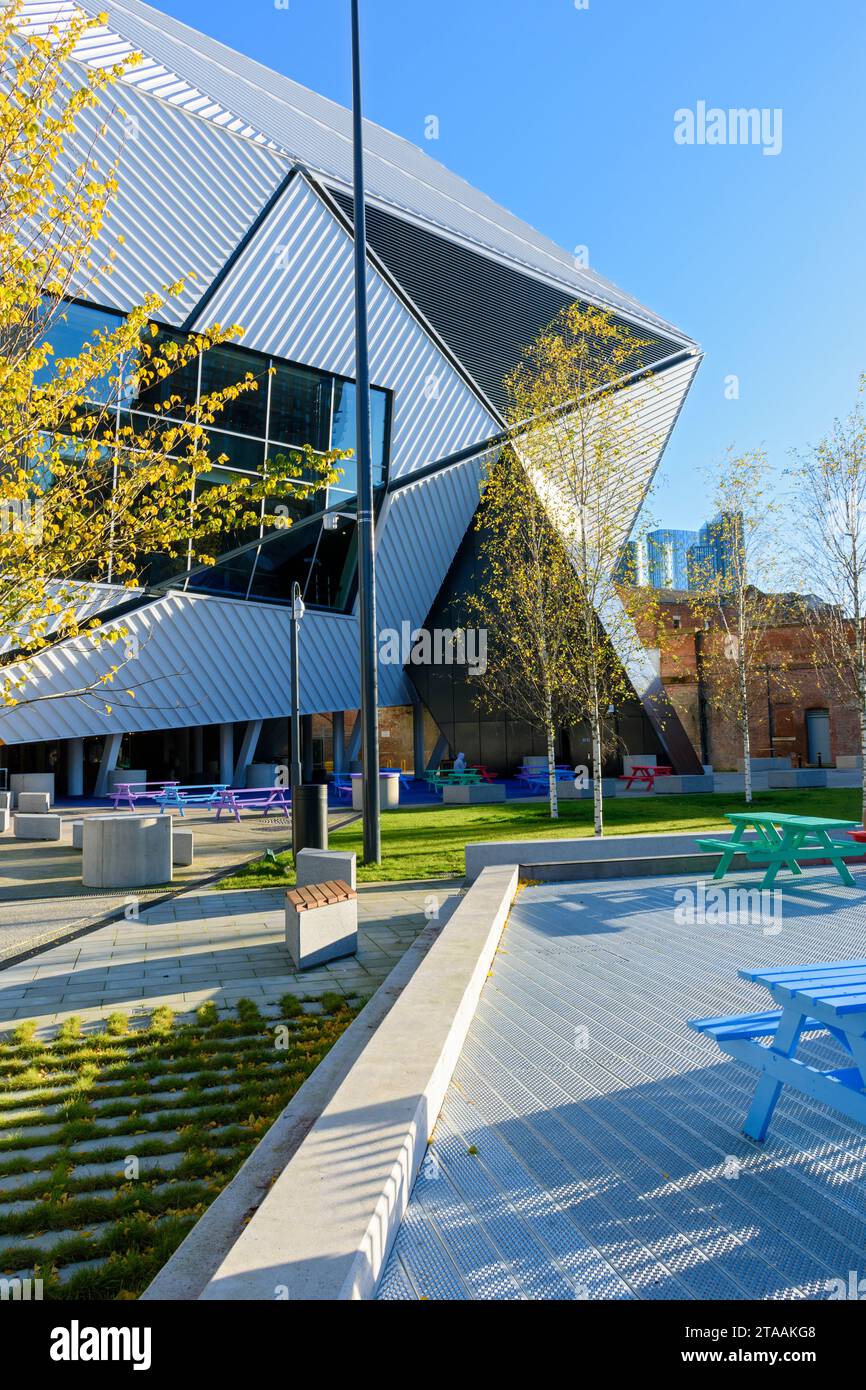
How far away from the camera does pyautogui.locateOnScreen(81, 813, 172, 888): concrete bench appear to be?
12469 millimetres

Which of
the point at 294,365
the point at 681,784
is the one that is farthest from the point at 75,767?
the point at 681,784

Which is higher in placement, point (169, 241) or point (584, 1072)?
point (169, 241)

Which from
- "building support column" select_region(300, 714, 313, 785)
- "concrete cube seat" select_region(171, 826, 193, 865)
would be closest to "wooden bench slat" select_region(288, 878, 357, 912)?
"concrete cube seat" select_region(171, 826, 193, 865)

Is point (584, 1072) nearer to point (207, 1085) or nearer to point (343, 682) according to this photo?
point (207, 1085)

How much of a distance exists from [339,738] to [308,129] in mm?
19096

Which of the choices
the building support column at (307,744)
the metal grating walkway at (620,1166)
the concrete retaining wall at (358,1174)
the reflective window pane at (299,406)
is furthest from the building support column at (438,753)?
the concrete retaining wall at (358,1174)

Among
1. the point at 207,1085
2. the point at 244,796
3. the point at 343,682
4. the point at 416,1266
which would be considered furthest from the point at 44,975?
the point at 343,682

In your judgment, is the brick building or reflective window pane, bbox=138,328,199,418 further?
the brick building

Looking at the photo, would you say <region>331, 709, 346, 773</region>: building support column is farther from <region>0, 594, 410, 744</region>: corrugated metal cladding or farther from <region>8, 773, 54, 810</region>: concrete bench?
<region>8, 773, 54, 810</region>: concrete bench

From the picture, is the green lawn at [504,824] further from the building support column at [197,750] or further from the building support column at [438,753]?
the building support column at [197,750]

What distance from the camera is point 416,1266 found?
3.00 m

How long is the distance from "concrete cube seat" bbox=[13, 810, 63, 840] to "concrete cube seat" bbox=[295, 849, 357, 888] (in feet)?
32.3

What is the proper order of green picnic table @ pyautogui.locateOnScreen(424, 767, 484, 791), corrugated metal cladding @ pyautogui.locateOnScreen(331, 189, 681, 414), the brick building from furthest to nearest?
the brick building, green picnic table @ pyautogui.locateOnScreen(424, 767, 484, 791), corrugated metal cladding @ pyautogui.locateOnScreen(331, 189, 681, 414)
